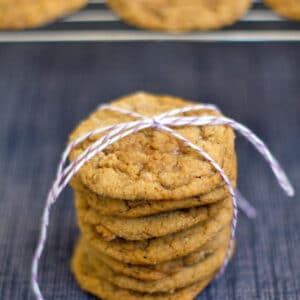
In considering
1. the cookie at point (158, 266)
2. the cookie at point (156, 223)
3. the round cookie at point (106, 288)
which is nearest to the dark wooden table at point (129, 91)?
the round cookie at point (106, 288)

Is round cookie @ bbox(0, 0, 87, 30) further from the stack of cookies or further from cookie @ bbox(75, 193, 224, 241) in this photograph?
cookie @ bbox(75, 193, 224, 241)

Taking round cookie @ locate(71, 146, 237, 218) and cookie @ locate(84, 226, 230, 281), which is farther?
cookie @ locate(84, 226, 230, 281)

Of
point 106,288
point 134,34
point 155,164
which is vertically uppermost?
point 134,34

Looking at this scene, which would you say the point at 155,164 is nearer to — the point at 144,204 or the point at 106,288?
the point at 144,204

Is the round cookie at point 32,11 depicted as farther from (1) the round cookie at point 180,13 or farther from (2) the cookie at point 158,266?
(2) the cookie at point 158,266

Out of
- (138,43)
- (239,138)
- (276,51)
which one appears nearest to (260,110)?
(239,138)

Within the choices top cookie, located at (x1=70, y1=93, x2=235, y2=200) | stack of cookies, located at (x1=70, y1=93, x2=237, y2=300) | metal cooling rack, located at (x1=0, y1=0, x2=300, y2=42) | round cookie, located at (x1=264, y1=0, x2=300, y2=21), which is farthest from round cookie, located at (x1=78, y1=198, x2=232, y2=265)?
round cookie, located at (x1=264, y1=0, x2=300, y2=21)

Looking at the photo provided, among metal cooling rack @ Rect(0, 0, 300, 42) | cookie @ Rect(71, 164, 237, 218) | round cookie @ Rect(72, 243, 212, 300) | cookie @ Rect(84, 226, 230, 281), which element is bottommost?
round cookie @ Rect(72, 243, 212, 300)

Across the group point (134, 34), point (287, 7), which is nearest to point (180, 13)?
point (134, 34)
